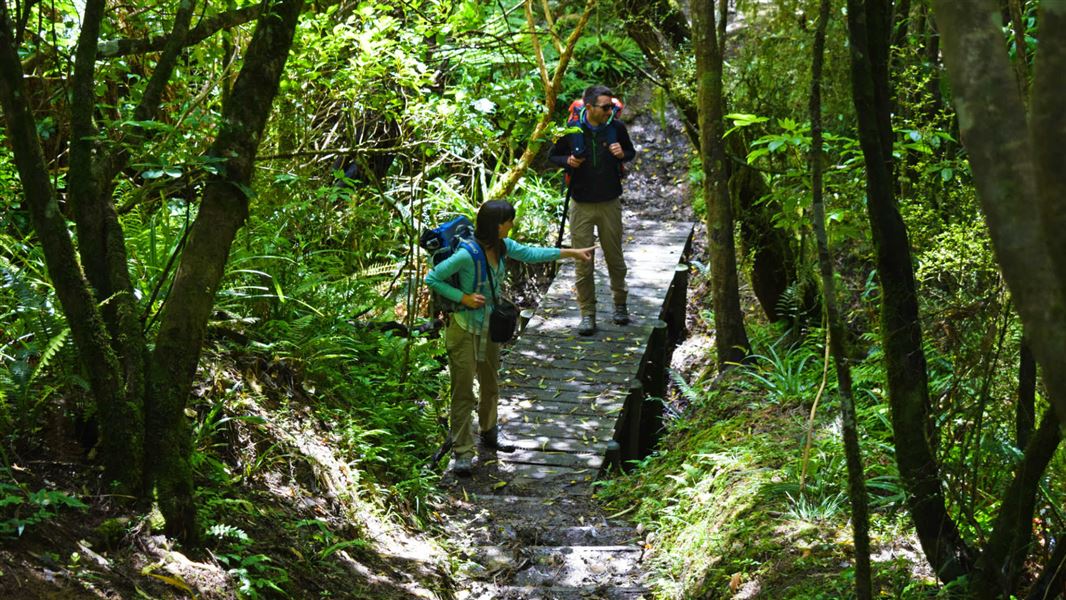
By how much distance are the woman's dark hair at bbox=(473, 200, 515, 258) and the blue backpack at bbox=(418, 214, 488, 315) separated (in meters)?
0.08

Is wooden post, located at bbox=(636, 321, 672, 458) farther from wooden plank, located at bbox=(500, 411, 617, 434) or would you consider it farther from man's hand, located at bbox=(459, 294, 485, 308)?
man's hand, located at bbox=(459, 294, 485, 308)

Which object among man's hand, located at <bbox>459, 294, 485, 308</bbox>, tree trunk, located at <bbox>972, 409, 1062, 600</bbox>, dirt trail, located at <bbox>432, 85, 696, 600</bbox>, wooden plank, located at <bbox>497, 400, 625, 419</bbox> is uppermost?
man's hand, located at <bbox>459, 294, 485, 308</bbox>

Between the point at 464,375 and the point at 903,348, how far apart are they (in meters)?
3.79

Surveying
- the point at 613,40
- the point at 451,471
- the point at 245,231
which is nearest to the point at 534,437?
the point at 451,471

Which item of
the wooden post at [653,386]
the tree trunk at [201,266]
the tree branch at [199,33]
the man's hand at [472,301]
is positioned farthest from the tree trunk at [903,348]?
the wooden post at [653,386]

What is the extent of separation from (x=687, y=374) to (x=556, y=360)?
223 centimetres

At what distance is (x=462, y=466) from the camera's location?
755 centimetres

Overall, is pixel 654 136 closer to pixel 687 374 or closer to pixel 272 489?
pixel 687 374

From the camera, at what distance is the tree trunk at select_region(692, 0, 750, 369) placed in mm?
8297

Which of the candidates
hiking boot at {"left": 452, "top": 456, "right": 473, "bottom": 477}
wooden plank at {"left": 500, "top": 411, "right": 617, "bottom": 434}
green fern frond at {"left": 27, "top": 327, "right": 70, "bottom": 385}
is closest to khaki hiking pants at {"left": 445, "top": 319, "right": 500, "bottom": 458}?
hiking boot at {"left": 452, "top": 456, "right": 473, "bottom": 477}

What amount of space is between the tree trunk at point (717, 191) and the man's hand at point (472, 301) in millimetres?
2768

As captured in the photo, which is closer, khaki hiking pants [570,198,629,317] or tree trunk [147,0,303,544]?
tree trunk [147,0,303,544]

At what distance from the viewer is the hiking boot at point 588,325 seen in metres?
10.1

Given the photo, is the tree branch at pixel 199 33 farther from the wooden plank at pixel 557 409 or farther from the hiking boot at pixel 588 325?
the hiking boot at pixel 588 325
